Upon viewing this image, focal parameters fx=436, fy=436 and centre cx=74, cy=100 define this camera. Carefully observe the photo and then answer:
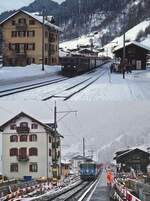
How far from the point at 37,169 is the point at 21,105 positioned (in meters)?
2.66

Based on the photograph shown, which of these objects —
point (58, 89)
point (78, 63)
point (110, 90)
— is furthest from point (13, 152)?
point (110, 90)

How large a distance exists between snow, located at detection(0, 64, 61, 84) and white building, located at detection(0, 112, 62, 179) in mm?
1693

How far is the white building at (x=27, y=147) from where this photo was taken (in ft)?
25.6

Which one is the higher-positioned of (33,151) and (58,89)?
(58,89)

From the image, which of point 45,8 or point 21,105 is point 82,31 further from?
point 21,105

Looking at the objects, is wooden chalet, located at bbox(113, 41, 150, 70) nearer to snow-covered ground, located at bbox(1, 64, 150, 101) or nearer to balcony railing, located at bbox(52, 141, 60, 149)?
snow-covered ground, located at bbox(1, 64, 150, 101)

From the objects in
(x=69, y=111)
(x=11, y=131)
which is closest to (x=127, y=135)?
(x=69, y=111)

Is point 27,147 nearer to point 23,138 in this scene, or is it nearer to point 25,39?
point 23,138

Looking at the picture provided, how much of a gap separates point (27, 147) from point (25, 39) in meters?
3.19

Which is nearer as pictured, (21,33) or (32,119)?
(21,33)

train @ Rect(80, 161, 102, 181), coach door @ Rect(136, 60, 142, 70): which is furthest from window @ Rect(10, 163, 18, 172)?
train @ Rect(80, 161, 102, 181)

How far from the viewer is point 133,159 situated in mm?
9406

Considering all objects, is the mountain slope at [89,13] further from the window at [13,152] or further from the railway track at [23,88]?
the window at [13,152]

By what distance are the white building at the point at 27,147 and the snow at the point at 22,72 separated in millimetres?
1693
